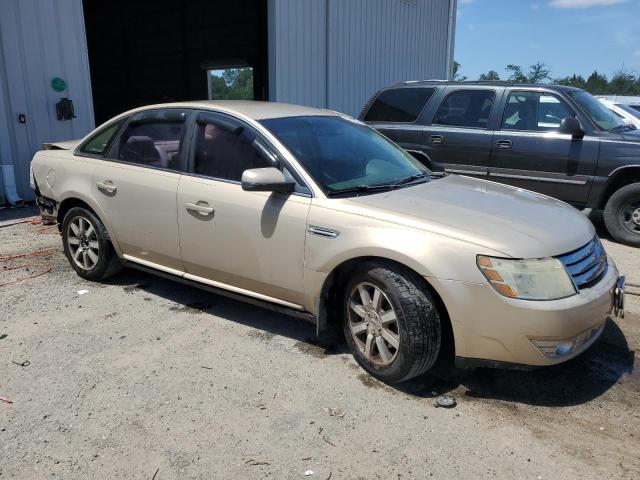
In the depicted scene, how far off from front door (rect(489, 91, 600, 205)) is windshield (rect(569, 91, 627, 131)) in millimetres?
218

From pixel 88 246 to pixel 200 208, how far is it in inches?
63.6

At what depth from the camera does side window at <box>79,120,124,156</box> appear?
15.3 ft

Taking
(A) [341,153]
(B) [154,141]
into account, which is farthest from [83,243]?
(A) [341,153]

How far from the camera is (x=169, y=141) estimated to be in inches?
166

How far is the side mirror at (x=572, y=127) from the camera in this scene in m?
6.31

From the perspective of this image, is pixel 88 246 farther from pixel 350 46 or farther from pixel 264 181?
pixel 350 46

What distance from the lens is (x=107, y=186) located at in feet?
14.6

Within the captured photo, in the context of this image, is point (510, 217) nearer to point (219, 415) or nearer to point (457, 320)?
point (457, 320)

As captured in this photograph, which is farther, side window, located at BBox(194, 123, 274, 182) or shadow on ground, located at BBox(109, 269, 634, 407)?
side window, located at BBox(194, 123, 274, 182)

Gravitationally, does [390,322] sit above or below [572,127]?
below

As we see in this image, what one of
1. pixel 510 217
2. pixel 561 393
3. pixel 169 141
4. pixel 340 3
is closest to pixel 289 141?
pixel 169 141

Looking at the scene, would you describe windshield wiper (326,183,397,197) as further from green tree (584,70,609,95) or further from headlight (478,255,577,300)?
green tree (584,70,609,95)

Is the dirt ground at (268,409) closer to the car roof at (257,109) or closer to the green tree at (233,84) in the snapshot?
the car roof at (257,109)

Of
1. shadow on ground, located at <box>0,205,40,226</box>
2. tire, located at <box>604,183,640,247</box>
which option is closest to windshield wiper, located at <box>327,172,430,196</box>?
tire, located at <box>604,183,640,247</box>
